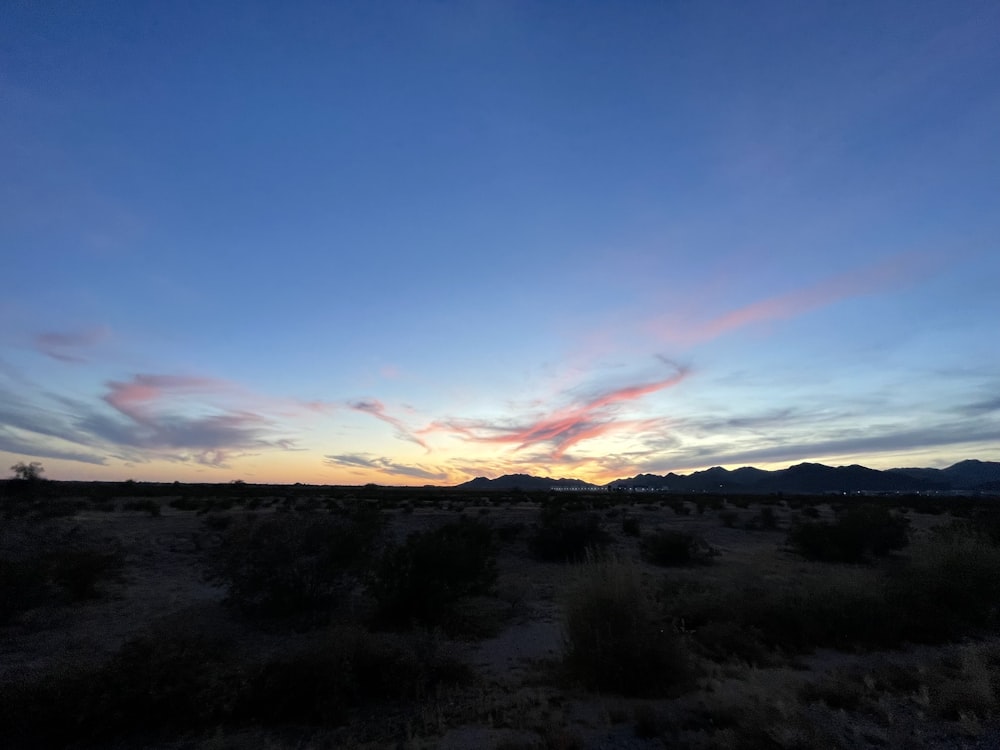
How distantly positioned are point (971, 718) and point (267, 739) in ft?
33.9

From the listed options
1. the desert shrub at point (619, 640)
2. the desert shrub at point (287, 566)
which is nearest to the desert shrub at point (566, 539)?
the desert shrub at point (287, 566)

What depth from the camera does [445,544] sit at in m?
17.4

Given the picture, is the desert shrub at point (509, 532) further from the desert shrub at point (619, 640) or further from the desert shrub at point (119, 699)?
the desert shrub at point (119, 699)

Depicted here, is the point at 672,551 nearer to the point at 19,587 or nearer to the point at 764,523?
the point at 764,523

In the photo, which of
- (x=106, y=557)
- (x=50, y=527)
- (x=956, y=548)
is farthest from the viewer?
(x=50, y=527)

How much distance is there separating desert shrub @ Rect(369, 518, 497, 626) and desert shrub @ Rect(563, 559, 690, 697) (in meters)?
5.30

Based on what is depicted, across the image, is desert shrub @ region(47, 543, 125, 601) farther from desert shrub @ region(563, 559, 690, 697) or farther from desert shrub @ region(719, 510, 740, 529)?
desert shrub @ region(719, 510, 740, 529)

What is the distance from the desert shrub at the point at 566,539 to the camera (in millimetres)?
28750

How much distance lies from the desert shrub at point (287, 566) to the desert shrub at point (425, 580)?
48.8 inches

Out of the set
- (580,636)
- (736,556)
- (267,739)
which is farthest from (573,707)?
(736,556)

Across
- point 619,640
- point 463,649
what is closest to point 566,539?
point 463,649

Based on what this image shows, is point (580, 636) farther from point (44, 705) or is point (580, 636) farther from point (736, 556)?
point (736, 556)

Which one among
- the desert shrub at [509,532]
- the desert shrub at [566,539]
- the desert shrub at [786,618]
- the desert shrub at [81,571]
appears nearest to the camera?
the desert shrub at [786,618]

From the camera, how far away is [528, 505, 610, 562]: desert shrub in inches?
1132
